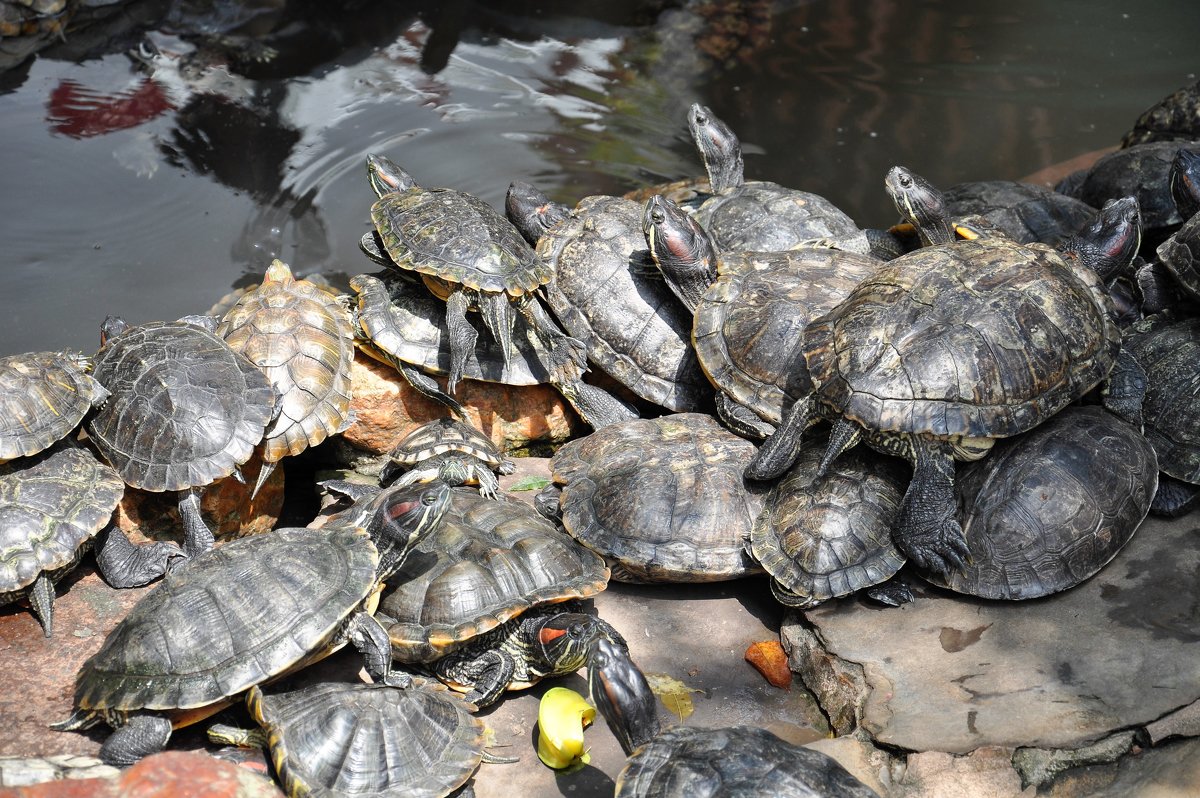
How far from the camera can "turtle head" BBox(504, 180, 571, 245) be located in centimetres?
646

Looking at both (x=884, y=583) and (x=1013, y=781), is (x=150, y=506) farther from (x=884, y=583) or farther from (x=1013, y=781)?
(x=1013, y=781)

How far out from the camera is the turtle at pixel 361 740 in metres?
3.55

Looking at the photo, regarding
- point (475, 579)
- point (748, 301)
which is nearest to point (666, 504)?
point (475, 579)

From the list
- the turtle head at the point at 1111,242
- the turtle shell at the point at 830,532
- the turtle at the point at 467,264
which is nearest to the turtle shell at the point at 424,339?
the turtle at the point at 467,264

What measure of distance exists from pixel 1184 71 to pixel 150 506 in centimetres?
1166

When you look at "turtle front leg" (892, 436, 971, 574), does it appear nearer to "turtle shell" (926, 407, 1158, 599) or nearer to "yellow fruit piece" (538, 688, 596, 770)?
"turtle shell" (926, 407, 1158, 599)

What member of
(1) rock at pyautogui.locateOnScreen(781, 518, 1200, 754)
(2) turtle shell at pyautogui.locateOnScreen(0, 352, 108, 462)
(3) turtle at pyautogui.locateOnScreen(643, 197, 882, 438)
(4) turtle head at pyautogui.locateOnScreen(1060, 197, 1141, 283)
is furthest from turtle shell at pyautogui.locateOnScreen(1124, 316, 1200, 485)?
(2) turtle shell at pyautogui.locateOnScreen(0, 352, 108, 462)

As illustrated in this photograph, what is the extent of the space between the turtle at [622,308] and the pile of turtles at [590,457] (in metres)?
0.02

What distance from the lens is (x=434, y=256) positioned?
5434 mm

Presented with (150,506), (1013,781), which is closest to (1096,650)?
(1013,781)

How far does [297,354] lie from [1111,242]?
4638 millimetres

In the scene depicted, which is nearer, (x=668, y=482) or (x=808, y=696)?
(x=808, y=696)

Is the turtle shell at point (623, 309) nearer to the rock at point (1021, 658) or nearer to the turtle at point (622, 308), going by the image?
the turtle at point (622, 308)

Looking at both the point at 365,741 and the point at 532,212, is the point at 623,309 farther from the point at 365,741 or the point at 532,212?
the point at 365,741
